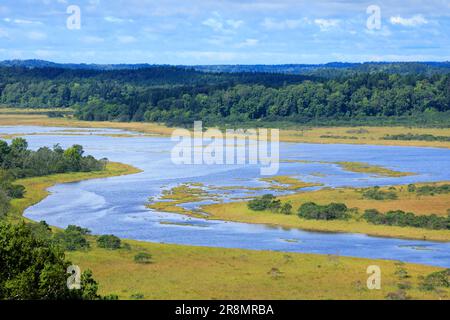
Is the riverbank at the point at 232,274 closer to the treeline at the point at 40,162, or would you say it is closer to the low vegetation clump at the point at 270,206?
the low vegetation clump at the point at 270,206

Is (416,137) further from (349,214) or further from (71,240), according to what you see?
(71,240)

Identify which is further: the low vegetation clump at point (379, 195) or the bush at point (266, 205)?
the low vegetation clump at point (379, 195)

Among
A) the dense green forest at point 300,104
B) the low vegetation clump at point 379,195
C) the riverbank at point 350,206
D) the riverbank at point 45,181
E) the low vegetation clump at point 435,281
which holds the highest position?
the dense green forest at point 300,104

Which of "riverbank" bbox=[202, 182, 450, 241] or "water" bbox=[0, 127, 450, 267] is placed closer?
"water" bbox=[0, 127, 450, 267]

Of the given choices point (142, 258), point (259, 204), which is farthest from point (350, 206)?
point (142, 258)

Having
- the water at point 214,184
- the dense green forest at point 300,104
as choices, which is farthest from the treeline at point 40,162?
the dense green forest at point 300,104

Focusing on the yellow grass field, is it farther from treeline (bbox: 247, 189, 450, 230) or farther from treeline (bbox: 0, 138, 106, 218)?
treeline (bbox: 0, 138, 106, 218)

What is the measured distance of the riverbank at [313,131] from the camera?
376 ft

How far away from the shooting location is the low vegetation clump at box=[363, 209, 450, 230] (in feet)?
162

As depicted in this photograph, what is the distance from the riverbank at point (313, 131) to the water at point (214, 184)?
20.5 ft

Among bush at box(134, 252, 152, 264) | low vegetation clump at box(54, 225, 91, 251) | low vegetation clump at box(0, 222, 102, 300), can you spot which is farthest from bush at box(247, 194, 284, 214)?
low vegetation clump at box(0, 222, 102, 300)

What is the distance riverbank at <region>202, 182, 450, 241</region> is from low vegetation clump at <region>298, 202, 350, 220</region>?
50cm

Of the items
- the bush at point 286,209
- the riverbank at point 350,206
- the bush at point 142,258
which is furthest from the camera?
the bush at point 286,209

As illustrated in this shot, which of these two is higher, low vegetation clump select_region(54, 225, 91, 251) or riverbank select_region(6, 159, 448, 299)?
low vegetation clump select_region(54, 225, 91, 251)
